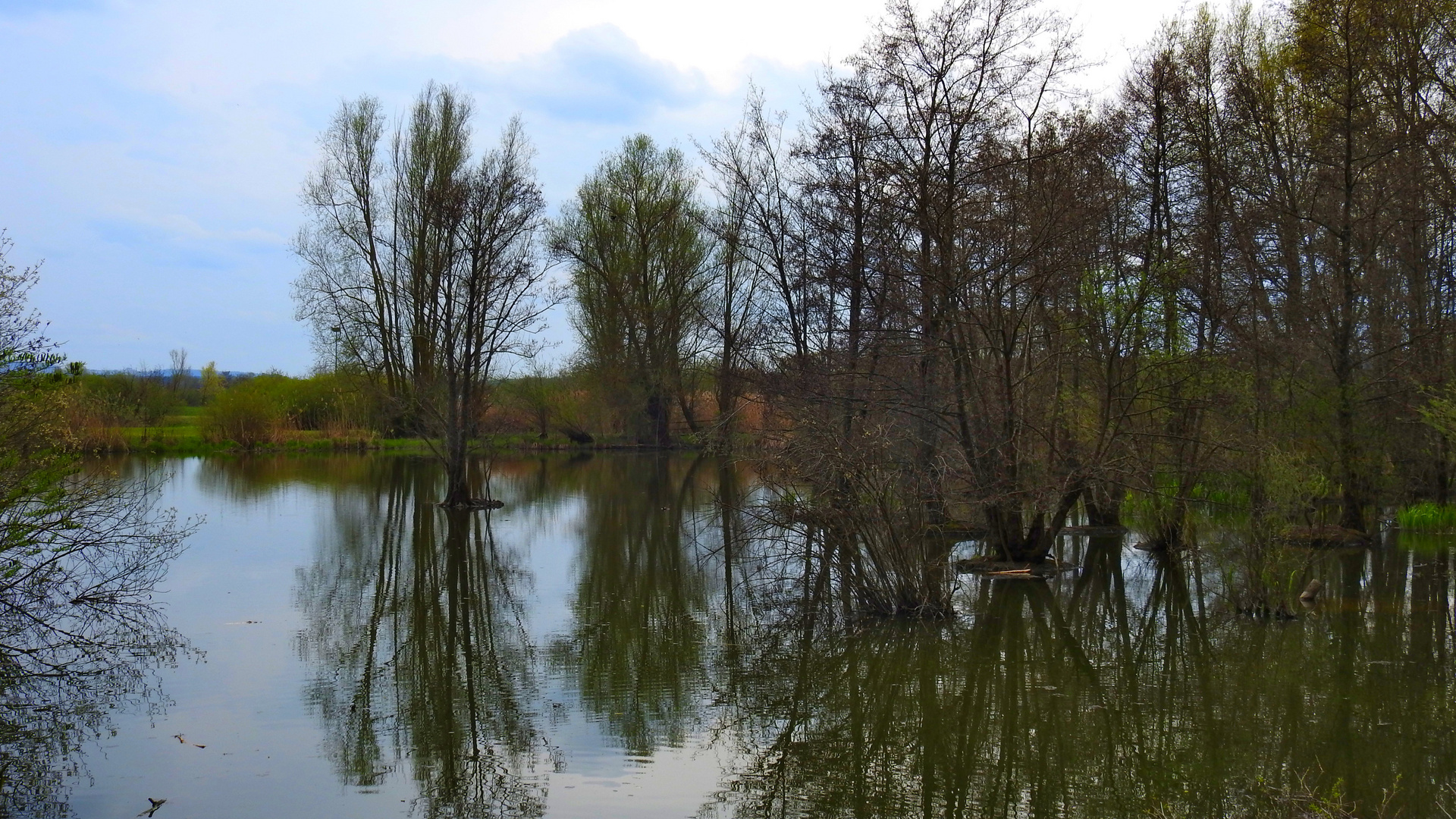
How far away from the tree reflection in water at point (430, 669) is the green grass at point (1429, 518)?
1447 cm

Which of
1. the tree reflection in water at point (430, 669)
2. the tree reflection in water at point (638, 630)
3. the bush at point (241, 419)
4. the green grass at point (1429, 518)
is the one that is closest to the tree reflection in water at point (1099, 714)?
the tree reflection in water at point (638, 630)

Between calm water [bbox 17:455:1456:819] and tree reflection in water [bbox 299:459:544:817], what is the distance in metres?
0.03

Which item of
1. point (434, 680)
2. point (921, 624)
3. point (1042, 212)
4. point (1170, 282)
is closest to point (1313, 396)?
point (1170, 282)

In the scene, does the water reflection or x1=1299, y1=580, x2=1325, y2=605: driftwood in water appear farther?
x1=1299, y1=580, x2=1325, y2=605: driftwood in water

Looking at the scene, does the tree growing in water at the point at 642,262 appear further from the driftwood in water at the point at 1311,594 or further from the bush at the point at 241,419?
the driftwood in water at the point at 1311,594

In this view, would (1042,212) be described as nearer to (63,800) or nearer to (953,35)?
(953,35)

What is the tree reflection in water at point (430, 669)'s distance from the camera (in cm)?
622

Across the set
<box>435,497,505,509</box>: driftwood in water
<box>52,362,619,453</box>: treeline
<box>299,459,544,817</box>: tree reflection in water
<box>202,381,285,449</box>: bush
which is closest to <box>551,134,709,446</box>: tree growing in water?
<box>52,362,619,453</box>: treeline

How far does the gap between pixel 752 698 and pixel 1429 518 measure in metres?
15.3

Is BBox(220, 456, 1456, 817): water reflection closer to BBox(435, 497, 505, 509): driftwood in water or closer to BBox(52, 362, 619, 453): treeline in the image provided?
BBox(435, 497, 505, 509): driftwood in water

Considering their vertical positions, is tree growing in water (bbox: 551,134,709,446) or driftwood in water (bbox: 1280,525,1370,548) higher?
tree growing in water (bbox: 551,134,709,446)

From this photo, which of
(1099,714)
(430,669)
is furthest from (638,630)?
(1099,714)

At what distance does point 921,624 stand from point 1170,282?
6.64 m

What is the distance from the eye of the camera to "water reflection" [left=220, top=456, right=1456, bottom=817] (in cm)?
611
